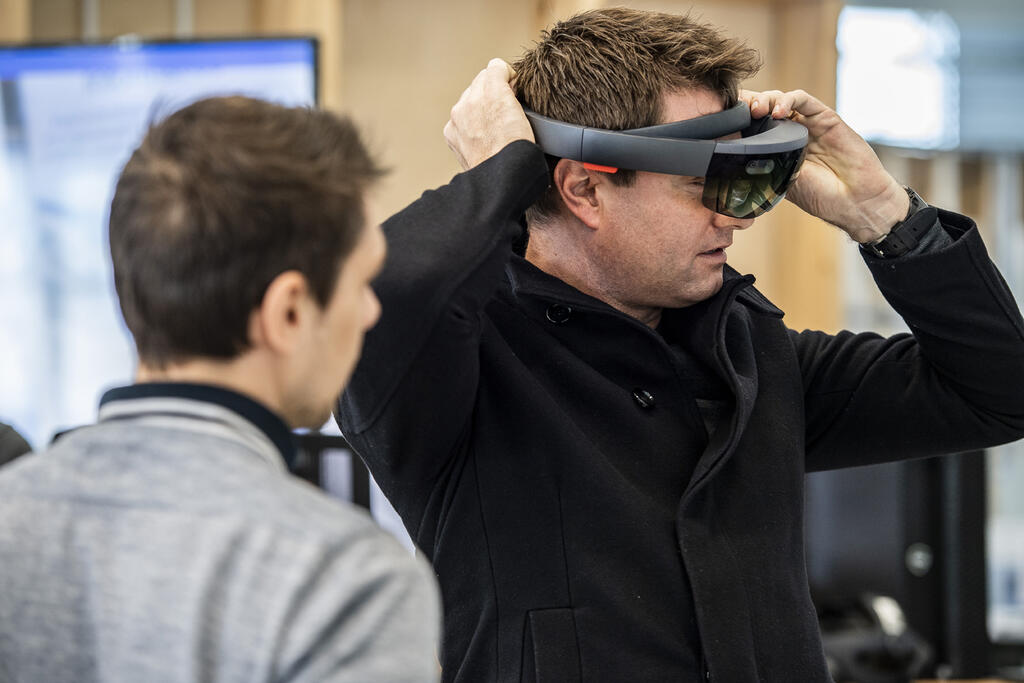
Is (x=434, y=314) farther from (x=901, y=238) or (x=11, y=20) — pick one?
(x=11, y=20)

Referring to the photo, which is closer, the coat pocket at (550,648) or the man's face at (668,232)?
the coat pocket at (550,648)

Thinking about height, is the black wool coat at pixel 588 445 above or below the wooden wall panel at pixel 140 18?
below

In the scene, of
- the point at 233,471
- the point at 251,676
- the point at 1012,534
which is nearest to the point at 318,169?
the point at 233,471

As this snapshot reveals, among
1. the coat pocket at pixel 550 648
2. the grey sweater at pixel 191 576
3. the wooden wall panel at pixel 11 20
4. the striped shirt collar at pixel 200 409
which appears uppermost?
the wooden wall panel at pixel 11 20

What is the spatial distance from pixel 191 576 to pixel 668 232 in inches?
31.7

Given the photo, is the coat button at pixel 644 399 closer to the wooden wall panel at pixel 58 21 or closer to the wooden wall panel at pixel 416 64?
the wooden wall panel at pixel 416 64

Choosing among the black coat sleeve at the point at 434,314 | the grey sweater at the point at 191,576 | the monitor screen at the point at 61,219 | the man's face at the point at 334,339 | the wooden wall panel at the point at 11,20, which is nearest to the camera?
the grey sweater at the point at 191,576

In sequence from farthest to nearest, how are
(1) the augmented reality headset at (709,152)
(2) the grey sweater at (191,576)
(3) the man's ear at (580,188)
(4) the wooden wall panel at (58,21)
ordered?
1. (4) the wooden wall panel at (58,21)
2. (3) the man's ear at (580,188)
3. (1) the augmented reality headset at (709,152)
4. (2) the grey sweater at (191,576)

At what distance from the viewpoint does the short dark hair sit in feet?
2.48

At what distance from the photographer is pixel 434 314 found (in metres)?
1.15

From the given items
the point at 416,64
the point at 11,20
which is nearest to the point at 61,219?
the point at 11,20

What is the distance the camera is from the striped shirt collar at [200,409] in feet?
2.48

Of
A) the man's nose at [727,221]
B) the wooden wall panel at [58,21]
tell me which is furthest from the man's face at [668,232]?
the wooden wall panel at [58,21]

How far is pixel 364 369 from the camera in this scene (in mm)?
1178
